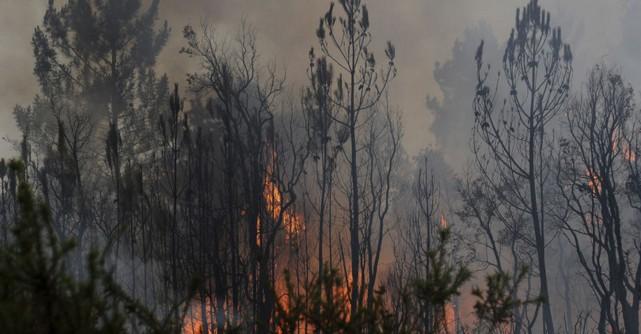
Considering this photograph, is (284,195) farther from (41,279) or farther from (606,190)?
(41,279)

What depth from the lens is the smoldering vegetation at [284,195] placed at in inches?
165

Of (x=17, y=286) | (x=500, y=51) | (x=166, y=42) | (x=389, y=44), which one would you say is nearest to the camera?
(x=17, y=286)

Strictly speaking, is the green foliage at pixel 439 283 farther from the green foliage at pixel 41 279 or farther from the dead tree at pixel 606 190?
the dead tree at pixel 606 190

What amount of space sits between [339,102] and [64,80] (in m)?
14.3

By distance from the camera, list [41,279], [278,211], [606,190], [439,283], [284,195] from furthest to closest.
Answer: [284,195] < [278,211] < [606,190] < [439,283] < [41,279]

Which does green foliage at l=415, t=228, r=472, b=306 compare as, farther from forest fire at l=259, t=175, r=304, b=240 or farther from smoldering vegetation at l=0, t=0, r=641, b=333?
forest fire at l=259, t=175, r=304, b=240

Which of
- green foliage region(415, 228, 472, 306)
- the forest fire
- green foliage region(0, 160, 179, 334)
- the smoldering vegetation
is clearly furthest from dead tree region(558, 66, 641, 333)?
green foliage region(0, 160, 179, 334)

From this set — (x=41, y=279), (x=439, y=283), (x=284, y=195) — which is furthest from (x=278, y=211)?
(x=41, y=279)

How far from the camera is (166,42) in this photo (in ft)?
87.6

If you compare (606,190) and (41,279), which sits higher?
(606,190)

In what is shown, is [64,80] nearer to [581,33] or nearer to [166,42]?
[166,42]

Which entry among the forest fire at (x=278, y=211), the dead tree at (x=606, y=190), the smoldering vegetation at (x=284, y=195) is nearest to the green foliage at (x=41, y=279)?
the smoldering vegetation at (x=284, y=195)

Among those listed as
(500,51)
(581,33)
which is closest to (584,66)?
(581,33)

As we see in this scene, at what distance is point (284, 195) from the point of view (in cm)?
2514
